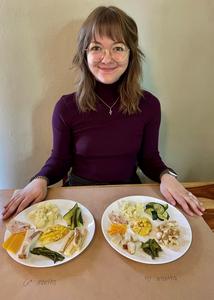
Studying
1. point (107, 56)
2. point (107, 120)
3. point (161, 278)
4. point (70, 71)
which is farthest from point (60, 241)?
point (70, 71)

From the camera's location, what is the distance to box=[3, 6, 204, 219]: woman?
86 centimetres

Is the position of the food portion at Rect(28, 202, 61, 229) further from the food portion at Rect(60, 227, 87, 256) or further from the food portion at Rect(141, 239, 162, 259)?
the food portion at Rect(141, 239, 162, 259)

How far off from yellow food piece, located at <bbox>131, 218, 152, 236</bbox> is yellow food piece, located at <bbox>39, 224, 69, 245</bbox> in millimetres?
182

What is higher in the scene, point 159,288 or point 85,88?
point 85,88

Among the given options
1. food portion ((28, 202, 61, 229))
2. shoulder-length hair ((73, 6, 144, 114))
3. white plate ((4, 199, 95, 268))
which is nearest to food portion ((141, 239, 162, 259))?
white plate ((4, 199, 95, 268))

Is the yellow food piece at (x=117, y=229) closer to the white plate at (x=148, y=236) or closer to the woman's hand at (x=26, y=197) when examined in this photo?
the white plate at (x=148, y=236)

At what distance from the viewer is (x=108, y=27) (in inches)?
33.6

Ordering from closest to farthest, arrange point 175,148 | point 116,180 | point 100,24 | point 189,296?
point 189,296 → point 100,24 → point 116,180 → point 175,148

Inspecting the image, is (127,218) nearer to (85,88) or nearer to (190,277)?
(190,277)

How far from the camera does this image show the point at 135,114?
1.01 meters

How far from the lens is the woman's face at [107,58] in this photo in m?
0.87

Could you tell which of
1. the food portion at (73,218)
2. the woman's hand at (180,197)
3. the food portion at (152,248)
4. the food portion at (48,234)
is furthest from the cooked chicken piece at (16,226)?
the woman's hand at (180,197)

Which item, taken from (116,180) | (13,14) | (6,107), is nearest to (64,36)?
(13,14)

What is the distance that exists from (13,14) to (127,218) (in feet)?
2.80
